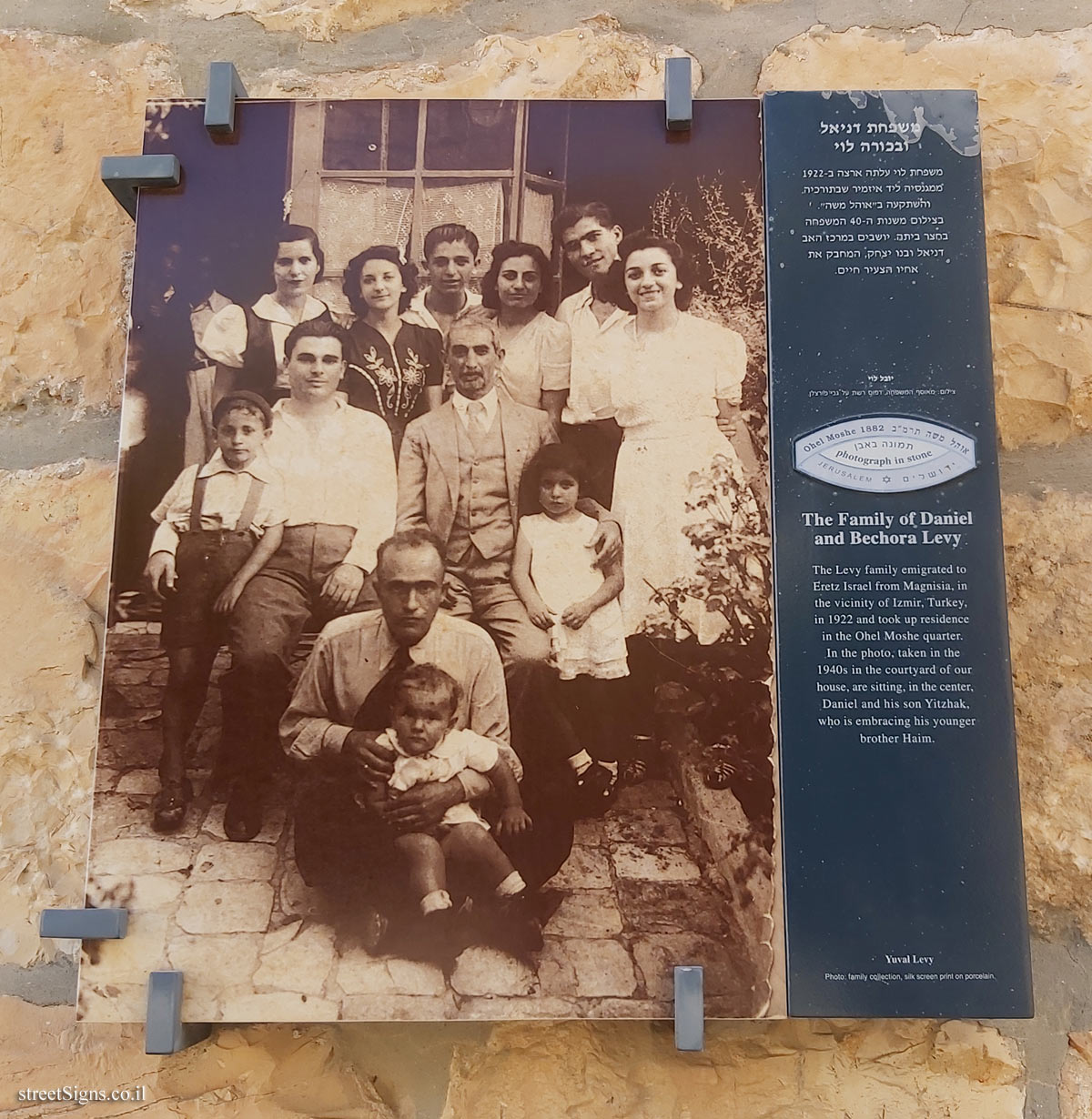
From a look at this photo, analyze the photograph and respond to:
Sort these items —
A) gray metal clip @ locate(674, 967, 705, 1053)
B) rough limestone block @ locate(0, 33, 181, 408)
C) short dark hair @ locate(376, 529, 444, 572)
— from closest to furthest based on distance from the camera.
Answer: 1. gray metal clip @ locate(674, 967, 705, 1053)
2. short dark hair @ locate(376, 529, 444, 572)
3. rough limestone block @ locate(0, 33, 181, 408)

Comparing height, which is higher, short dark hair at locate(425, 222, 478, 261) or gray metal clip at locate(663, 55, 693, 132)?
gray metal clip at locate(663, 55, 693, 132)

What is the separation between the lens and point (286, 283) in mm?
1065

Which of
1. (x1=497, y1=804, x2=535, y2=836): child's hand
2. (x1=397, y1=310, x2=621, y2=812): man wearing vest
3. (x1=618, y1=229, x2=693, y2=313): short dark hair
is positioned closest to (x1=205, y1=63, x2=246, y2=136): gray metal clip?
(x1=397, y1=310, x2=621, y2=812): man wearing vest

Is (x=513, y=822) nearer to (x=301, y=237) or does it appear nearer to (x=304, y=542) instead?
(x=304, y=542)

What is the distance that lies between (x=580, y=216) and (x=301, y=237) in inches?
12.4

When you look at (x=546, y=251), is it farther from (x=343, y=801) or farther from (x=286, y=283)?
(x=343, y=801)

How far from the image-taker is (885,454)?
3.31 ft

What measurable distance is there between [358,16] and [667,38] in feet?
1.29

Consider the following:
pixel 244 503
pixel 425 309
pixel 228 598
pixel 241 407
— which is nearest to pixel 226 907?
pixel 228 598

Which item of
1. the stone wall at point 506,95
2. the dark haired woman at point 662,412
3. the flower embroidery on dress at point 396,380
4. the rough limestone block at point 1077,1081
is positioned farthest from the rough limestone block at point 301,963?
the rough limestone block at point 1077,1081

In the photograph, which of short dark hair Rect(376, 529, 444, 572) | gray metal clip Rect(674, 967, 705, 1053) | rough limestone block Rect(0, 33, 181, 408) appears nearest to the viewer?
gray metal clip Rect(674, 967, 705, 1053)

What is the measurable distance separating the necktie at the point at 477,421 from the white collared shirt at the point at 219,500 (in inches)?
8.5

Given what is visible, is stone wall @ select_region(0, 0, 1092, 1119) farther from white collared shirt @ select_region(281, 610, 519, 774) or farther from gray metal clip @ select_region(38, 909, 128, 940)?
white collared shirt @ select_region(281, 610, 519, 774)

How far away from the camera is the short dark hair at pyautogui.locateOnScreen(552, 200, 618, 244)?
3.51 feet
